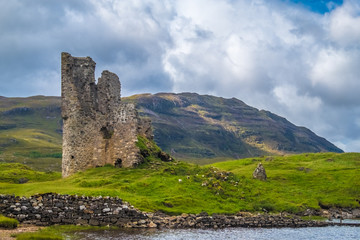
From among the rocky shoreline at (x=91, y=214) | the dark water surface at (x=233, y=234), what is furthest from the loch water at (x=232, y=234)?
the rocky shoreline at (x=91, y=214)

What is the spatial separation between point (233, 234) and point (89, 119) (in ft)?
99.4

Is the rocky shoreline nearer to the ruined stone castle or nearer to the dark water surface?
the dark water surface

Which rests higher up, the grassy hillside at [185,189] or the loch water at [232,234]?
the grassy hillside at [185,189]

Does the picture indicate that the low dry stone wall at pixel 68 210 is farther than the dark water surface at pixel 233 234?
Yes

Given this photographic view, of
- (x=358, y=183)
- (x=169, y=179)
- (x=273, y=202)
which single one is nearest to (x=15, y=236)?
(x=169, y=179)

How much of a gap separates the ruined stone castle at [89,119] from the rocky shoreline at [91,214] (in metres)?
19.6

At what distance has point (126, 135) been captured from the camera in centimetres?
6103

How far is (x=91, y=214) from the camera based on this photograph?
133 feet

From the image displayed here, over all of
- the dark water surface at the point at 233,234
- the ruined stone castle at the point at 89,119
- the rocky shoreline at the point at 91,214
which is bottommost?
the dark water surface at the point at 233,234

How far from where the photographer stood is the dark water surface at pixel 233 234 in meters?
36.2

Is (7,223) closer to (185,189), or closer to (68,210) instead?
(68,210)

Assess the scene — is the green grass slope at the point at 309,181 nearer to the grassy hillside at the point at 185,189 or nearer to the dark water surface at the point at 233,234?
the grassy hillside at the point at 185,189

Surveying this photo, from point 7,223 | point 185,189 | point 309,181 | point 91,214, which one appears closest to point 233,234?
point 91,214

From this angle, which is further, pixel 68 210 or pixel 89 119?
pixel 89 119
